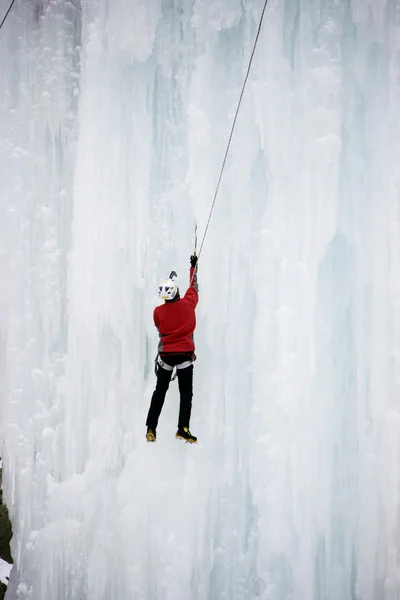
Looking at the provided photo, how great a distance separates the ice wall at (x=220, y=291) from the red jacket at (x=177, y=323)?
32.4 inches

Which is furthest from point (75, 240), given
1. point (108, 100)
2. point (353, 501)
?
point (353, 501)

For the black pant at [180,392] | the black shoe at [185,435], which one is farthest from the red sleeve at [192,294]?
the black shoe at [185,435]

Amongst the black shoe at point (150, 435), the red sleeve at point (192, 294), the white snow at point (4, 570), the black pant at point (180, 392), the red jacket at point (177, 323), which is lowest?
the white snow at point (4, 570)

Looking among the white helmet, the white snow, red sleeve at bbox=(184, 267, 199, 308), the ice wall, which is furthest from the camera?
the white snow

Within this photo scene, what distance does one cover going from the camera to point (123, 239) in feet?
16.2

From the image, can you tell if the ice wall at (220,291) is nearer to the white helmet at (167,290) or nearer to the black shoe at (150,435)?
the black shoe at (150,435)

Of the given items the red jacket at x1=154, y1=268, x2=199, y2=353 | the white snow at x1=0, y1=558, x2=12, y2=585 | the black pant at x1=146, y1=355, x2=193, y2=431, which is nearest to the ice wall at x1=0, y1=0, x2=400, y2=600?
the white snow at x1=0, y1=558, x2=12, y2=585

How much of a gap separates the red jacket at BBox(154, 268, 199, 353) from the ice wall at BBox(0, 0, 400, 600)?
823 millimetres

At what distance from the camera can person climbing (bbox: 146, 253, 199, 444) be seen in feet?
12.7

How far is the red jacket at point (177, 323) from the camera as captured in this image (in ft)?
12.7

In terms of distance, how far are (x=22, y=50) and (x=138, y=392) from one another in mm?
3151

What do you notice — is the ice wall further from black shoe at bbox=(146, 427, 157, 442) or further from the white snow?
black shoe at bbox=(146, 427, 157, 442)

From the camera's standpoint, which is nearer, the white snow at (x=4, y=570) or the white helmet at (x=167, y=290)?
the white helmet at (x=167, y=290)

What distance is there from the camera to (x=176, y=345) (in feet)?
Answer: 12.8
